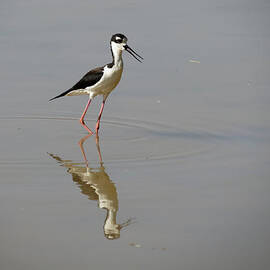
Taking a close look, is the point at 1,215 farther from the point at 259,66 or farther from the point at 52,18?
the point at 52,18

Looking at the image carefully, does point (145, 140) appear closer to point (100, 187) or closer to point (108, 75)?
point (108, 75)

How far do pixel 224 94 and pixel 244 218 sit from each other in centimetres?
462

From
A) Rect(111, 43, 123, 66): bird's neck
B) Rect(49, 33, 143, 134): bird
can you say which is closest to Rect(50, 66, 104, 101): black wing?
Rect(49, 33, 143, 134): bird

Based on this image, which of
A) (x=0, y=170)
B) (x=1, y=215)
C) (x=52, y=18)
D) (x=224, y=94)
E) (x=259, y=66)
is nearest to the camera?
(x=1, y=215)

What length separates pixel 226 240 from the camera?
546cm

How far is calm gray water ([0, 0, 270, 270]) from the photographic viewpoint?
17.7ft

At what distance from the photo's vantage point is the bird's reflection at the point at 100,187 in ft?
18.7

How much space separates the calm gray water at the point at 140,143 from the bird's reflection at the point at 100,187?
0.7 inches

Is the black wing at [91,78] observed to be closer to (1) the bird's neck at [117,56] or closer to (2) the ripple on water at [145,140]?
(1) the bird's neck at [117,56]

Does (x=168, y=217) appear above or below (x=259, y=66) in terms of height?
above

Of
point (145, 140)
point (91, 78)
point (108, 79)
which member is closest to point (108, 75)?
point (108, 79)

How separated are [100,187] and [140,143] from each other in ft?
5.11

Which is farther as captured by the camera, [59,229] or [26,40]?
[26,40]

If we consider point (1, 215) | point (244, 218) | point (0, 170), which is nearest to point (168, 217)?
point (244, 218)
